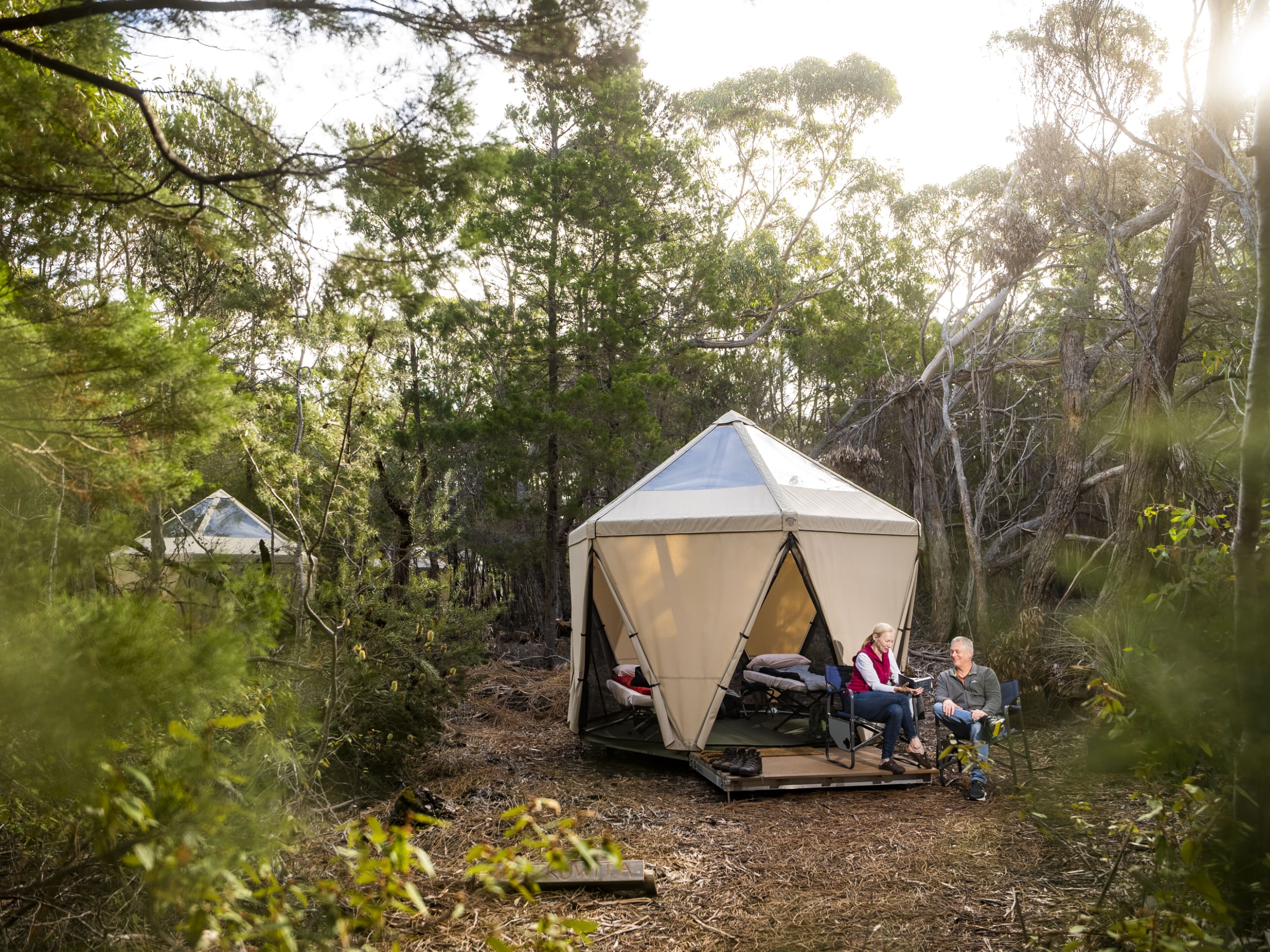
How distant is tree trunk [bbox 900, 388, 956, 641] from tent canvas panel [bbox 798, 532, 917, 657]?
5459mm

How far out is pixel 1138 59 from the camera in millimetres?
7750

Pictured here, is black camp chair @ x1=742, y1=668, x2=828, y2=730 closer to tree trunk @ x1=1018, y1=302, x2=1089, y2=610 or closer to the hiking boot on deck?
the hiking boot on deck

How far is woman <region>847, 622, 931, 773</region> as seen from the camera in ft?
19.7

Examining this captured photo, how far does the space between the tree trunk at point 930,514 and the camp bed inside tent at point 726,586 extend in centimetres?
523

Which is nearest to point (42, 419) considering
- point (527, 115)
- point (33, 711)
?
point (33, 711)

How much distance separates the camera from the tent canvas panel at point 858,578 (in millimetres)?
→ 6996

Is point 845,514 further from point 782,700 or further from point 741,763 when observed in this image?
point 741,763

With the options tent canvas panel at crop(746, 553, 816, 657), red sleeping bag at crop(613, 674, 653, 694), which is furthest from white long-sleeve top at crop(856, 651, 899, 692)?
tent canvas panel at crop(746, 553, 816, 657)

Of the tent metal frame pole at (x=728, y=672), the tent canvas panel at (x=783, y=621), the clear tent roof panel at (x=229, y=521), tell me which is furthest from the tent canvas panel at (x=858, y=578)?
the clear tent roof panel at (x=229, y=521)

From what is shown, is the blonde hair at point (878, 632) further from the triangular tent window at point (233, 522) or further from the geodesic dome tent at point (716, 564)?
the triangular tent window at point (233, 522)

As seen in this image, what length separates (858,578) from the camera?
24.3 ft

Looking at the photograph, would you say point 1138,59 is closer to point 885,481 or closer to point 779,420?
point 885,481

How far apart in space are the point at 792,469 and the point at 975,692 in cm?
276

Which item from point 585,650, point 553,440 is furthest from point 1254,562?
point 553,440
